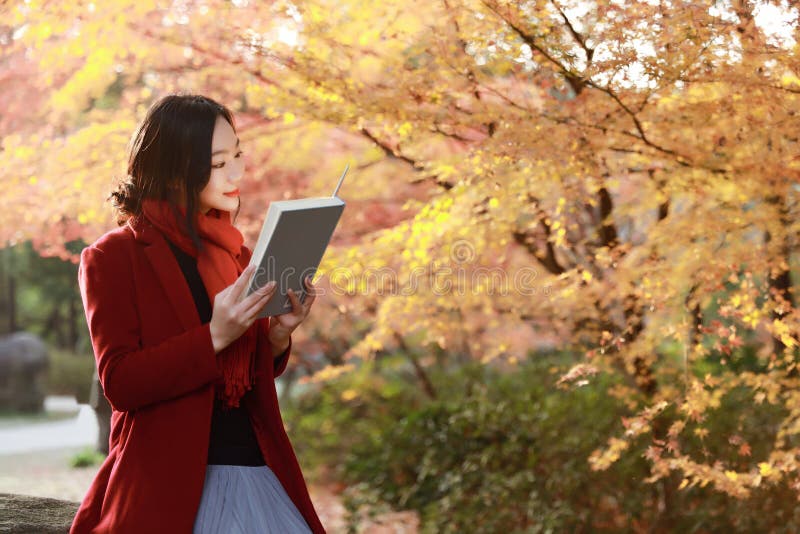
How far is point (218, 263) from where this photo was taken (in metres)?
1.83

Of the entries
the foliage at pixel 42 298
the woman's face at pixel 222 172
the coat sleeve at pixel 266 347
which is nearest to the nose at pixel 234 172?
the woman's face at pixel 222 172

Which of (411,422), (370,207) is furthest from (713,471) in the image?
(411,422)

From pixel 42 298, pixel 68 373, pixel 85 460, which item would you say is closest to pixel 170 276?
pixel 85 460

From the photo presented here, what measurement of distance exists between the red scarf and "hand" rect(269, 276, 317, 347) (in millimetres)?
89

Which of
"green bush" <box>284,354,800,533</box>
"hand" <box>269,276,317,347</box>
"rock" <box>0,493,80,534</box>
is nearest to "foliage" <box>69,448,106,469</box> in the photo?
"green bush" <box>284,354,800,533</box>

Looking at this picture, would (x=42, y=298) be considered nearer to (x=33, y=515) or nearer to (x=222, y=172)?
(x=33, y=515)

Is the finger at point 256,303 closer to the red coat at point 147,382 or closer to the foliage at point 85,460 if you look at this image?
the red coat at point 147,382

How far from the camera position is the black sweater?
181cm

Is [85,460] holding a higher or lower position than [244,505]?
lower

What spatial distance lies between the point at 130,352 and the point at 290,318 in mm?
368

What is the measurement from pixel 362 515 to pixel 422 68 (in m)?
4.29

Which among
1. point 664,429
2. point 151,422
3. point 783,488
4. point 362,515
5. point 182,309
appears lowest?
point 362,515

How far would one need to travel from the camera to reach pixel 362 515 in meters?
6.76

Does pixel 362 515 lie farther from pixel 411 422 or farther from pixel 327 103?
pixel 327 103
